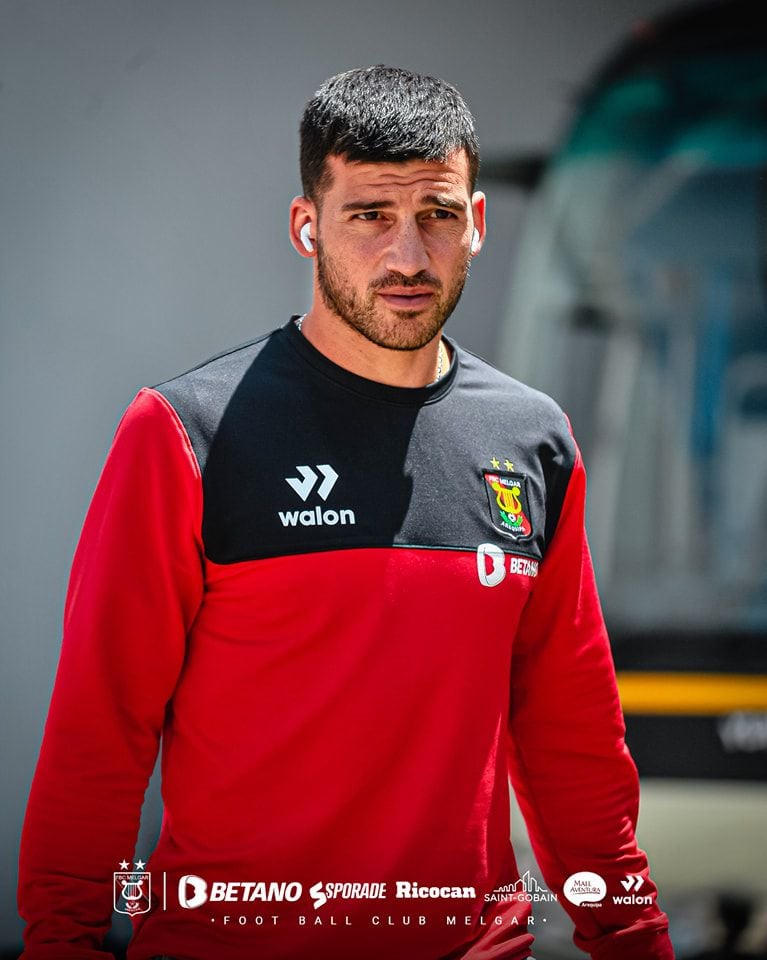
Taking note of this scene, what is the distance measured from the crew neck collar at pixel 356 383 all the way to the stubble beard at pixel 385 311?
6 cm

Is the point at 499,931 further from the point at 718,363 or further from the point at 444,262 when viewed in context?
the point at 718,363

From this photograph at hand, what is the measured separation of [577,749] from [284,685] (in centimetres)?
48

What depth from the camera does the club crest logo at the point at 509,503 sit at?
167 centimetres

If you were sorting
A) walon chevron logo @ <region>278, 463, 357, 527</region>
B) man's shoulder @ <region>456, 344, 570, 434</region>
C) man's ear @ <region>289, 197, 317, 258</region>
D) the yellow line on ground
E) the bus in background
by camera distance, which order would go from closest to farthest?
walon chevron logo @ <region>278, 463, 357, 527</region>, man's ear @ <region>289, 197, 317, 258</region>, man's shoulder @ <region>456, 344, 570, 434</region>, the yellow line on ground, the bus in background

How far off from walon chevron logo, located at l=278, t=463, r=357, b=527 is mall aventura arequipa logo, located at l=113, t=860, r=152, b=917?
460 millimetres

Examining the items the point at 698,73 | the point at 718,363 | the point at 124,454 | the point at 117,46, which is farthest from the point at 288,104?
the point at 124,454

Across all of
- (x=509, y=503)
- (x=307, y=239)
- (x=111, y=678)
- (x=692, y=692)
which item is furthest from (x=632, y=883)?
(x=692, y=692)

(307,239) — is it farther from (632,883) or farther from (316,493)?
(632,883)

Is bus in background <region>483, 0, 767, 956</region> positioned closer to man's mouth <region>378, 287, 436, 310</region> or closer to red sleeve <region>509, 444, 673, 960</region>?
red sleeve <region>509, 444, 673, 960</region>

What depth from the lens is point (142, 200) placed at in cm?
323

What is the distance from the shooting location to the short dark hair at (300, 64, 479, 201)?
1.60 metres

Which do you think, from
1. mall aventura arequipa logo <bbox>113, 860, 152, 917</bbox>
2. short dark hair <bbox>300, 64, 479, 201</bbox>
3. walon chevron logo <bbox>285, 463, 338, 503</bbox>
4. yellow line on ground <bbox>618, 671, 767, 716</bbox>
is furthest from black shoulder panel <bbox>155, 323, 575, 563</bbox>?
yellow line on ground <bbox>618, 671, 767, 716</bbox>

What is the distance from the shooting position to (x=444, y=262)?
5.33ft

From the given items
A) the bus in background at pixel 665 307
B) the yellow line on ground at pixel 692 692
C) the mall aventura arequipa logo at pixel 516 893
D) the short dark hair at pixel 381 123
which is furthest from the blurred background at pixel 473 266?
the short dark hair at pixel 381 123
